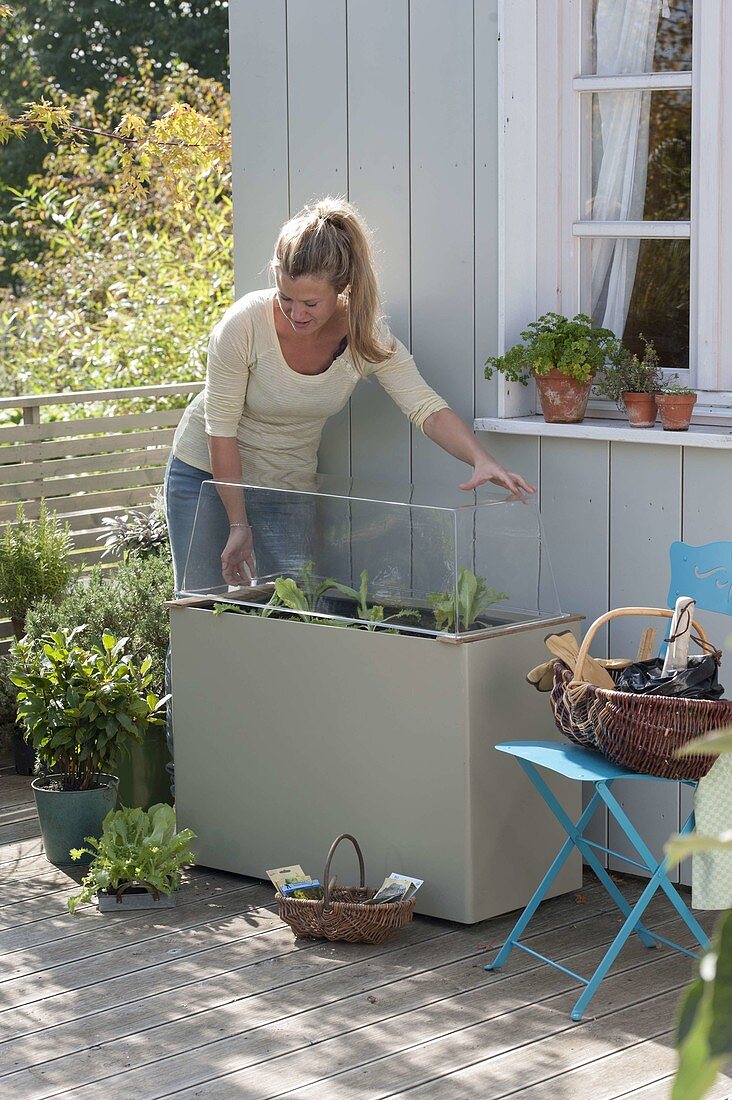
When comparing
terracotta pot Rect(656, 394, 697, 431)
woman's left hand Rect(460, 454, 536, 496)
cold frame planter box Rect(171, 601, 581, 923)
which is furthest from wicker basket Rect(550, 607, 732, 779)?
terracotta pot Rect(656, 394, 697, 431)

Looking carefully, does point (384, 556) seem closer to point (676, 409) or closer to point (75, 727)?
point (676, 409)

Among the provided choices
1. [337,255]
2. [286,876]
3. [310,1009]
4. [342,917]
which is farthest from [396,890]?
[337,255]

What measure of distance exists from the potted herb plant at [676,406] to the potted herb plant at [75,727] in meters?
1.69

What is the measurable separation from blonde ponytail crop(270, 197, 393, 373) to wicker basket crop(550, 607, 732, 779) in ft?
4.19

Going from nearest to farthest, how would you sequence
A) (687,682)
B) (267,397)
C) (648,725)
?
(648,725) → (687,682) → (267,397)

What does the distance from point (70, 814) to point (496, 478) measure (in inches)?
60.6

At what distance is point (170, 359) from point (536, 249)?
520cm

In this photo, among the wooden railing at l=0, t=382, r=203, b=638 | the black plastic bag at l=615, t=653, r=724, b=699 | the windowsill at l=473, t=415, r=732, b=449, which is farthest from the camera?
the wooden railing at l=0, t=382, r=203, b=638

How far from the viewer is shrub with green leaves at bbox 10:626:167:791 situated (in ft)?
13.1

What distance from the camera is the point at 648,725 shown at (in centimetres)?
292

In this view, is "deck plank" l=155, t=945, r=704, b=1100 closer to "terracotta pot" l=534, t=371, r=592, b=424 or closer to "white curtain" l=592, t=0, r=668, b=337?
"terracotta pot" l=534, t=371, r=592, b=424

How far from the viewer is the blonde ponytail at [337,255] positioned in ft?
11.9

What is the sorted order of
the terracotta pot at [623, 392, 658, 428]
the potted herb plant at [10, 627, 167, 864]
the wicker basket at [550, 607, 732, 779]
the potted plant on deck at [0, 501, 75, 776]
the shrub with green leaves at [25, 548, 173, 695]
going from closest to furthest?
the wicker basket at [550, 607, 732, 779] → the terracotta pot at [623, 392, 658, 428] → the potted herb plant at [10, 627, 167, 864] → the shrub with green leaves at [25, 548, 173, 695] → the potted plant on deck at [0, 501, 75, 776]

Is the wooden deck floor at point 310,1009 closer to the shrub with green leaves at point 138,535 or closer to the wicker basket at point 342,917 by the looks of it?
the wicker basket at point 342,917
